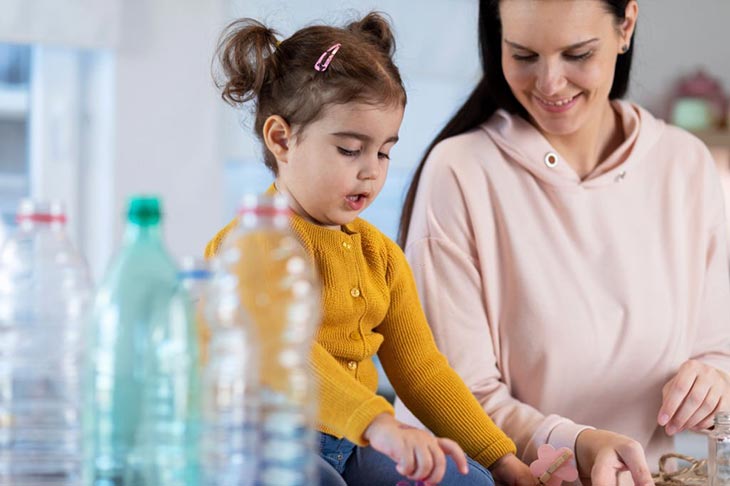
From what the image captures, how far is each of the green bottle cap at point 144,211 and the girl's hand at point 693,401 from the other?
1.00 metres

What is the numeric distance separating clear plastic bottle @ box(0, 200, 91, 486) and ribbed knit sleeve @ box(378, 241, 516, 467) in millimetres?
532

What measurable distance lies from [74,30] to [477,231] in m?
2.45

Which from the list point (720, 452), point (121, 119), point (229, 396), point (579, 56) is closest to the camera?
point (229, 396)

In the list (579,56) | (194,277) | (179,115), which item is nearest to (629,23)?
(579,56)

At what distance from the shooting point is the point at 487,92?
1.88 meters

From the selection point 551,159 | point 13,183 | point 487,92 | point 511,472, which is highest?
point 487,92

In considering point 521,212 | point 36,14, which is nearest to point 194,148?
point 36,14

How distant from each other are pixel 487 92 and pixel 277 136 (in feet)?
2.14

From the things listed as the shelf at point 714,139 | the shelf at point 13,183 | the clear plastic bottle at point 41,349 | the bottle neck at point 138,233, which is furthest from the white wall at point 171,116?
the bottle neck at point 138,233

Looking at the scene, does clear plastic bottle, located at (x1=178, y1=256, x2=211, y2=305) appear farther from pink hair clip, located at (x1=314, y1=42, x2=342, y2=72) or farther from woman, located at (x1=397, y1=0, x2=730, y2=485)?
woman, located at (x1=397, y1=0, x2=730, y2=485)

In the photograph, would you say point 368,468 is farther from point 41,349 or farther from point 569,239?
point 569,239

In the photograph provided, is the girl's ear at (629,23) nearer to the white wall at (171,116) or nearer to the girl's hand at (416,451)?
the girl's hand at (416,451)

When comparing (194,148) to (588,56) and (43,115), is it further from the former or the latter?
(588,56)

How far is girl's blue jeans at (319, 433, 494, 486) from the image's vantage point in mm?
1305
